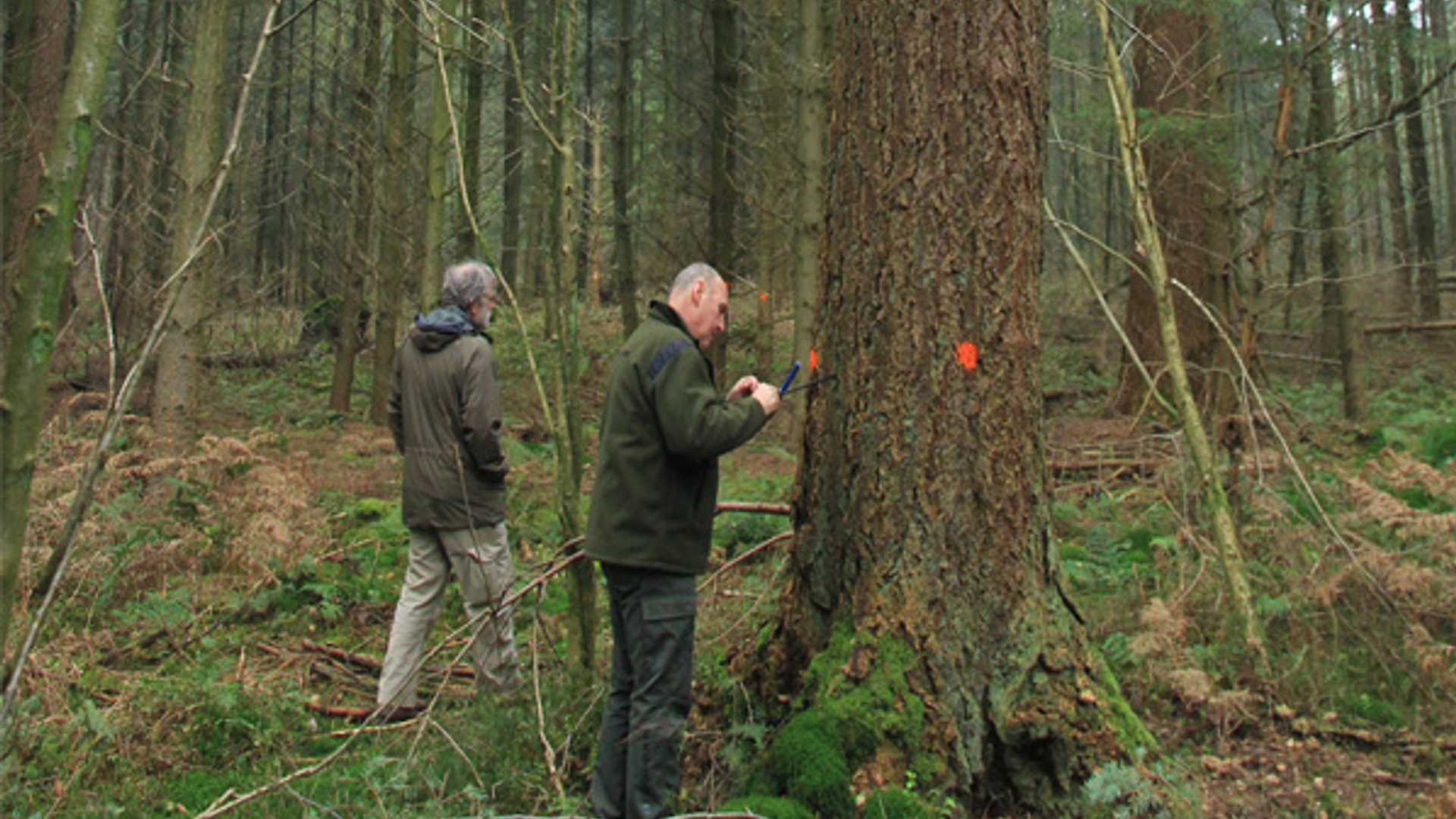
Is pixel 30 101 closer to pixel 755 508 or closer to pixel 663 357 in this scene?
pixel 755 508

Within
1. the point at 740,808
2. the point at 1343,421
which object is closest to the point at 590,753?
the point at 740,808

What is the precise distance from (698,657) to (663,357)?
64.7 inches

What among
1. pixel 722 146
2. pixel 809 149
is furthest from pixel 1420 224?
pixel 809 149

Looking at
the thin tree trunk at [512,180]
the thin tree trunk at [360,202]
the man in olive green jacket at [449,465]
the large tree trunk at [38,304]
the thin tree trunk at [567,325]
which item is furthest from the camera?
the thin tree trunk at [512,180]

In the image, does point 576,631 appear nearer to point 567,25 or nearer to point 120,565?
point 567,25

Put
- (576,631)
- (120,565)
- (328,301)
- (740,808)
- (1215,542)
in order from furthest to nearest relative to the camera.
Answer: (328,301), (120,565), (1215,542), (576,631), (740,808)

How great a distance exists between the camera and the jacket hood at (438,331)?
17.5ft

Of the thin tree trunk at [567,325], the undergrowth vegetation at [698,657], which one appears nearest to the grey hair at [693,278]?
the thin tree trunk at [567,325]

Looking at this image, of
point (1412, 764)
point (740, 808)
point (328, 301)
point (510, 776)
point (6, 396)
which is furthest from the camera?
point (328, 301)

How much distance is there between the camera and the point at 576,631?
461cm

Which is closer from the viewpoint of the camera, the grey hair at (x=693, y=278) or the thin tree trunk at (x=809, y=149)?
the grey hair at (x=693, y=278)

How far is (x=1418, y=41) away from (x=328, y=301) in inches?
742

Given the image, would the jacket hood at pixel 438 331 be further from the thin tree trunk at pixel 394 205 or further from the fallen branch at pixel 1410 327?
the fallen branch at pixel 1410 327

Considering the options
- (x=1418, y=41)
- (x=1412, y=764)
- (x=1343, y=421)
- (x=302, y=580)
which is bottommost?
(x=1412, y=764)
